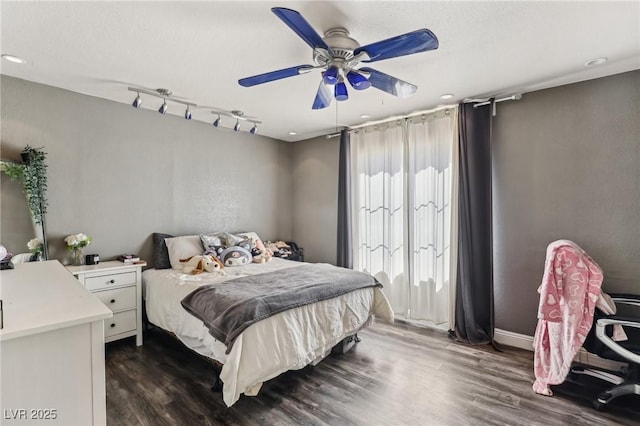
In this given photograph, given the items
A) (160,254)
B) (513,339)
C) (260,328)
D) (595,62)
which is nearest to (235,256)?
(160,254)

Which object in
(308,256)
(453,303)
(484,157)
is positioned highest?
(484,157)

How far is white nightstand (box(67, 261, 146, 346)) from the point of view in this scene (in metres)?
2.76

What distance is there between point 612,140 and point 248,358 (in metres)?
3.37

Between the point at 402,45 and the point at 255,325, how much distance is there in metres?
1.90

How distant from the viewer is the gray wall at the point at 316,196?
454 centimetres

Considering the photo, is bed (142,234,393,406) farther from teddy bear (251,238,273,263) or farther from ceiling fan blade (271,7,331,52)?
ceiling fan blade (271,7,331,52)

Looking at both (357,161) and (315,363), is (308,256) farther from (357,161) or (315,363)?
(315,363)

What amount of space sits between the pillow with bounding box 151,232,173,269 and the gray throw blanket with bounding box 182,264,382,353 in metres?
1.14

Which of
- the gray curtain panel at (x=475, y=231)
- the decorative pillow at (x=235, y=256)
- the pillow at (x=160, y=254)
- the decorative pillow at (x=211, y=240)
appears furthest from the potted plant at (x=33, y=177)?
the gray curtain panel at (x=475, y=231)

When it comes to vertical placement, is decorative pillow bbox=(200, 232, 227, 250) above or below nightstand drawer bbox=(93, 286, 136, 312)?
above

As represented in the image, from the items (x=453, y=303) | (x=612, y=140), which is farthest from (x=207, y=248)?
(x=612, y=140)

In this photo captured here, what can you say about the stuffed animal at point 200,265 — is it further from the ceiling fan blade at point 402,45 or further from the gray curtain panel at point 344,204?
the ceiling fan blade at point 402,45

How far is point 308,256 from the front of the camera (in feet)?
16.1

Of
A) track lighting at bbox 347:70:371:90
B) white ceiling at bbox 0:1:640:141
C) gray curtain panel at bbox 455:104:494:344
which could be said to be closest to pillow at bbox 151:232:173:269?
white ceiling at bbox 0:1:640:141
